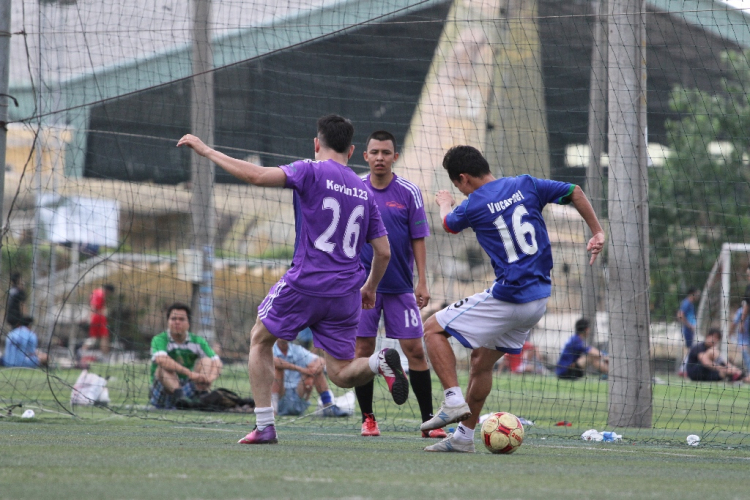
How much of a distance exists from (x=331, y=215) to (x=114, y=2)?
575 cm

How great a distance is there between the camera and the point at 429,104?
10.9 metres

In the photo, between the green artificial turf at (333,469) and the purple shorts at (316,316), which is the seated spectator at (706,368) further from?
the purple shorts at (316,316)

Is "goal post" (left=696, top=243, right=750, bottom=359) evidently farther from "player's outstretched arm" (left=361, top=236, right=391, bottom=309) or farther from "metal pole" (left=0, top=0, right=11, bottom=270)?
"metal pole" (left=0, top=0, right=11, bottom=270)

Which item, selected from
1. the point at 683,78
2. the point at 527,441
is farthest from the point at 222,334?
the point at 527,441

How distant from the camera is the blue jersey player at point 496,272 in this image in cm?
591

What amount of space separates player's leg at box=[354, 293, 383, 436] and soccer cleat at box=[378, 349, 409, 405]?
5.08ft

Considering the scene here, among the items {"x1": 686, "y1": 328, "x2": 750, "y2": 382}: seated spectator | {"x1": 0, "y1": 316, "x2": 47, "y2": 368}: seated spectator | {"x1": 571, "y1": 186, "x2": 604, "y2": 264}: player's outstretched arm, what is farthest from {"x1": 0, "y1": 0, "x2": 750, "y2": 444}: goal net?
{"x1": 571, "y1": 186, "x2": 604, "y2": 264}: player's outstretched arm

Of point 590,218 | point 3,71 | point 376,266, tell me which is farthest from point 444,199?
point 3,71

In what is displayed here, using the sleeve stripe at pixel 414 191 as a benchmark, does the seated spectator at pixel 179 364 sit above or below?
below

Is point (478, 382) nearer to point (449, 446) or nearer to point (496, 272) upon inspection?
point (449, 446)

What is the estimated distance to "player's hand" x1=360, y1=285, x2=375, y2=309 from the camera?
21.4 feet

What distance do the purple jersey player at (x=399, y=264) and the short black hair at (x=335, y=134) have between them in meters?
1.15

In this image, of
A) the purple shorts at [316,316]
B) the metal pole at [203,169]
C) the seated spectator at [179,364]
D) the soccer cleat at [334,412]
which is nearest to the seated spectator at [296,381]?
the soccer cleat at [334,412]

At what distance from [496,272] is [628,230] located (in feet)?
12.6
